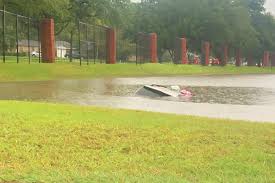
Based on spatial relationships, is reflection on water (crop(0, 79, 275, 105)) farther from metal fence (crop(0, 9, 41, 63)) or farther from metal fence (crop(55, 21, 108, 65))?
metal fence (crop(55, 21, 108, 65))

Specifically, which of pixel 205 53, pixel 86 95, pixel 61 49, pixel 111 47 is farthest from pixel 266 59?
pixel 86 95

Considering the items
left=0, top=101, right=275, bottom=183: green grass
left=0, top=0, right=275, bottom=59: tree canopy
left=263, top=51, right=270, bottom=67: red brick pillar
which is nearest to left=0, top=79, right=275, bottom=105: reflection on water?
left=0, top=101, right=275, bottom=183: green grass

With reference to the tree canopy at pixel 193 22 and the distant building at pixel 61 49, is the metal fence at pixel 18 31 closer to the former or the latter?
the distant building at pixel 61 49

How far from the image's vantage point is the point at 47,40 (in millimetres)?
31891

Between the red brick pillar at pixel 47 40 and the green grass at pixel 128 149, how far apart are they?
76.6 ft

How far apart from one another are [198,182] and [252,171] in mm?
766

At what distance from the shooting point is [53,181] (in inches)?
198

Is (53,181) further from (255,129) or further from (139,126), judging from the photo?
(255,129)

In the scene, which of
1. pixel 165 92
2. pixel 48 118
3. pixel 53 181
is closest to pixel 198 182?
pixel 53 181

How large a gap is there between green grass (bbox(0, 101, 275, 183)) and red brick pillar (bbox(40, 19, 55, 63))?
76.6ft

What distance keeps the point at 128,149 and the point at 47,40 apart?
2612 centimetres

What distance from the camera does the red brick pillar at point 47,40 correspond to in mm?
31828

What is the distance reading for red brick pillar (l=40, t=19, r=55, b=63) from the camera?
31828mm

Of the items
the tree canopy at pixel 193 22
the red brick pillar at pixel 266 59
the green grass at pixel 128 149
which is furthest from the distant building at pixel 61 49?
the green grass at pixel 128 149
